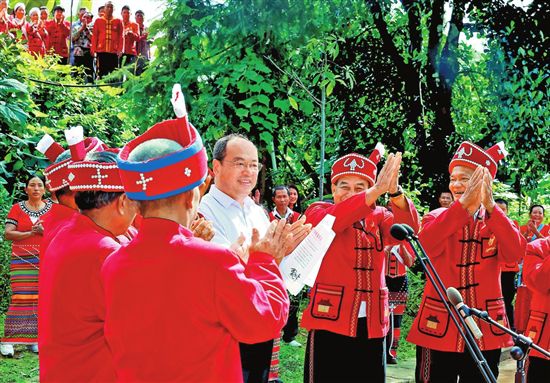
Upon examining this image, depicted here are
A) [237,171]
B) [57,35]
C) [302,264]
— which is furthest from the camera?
[57,35]

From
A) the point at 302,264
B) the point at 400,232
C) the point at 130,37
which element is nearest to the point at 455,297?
the point at 400,232

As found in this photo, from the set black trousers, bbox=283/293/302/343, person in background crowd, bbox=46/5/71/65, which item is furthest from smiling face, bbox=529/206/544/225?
person in background crowd, bbox=46/5/71/65

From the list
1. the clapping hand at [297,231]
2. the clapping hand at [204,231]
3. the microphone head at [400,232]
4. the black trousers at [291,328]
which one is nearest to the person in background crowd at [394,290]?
the black trousers at [291,328]

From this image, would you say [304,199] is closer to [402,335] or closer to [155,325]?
[402,335]

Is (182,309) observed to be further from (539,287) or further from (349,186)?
(539,287)

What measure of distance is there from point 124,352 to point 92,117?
10.3 m

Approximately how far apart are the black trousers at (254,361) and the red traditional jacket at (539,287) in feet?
6.33

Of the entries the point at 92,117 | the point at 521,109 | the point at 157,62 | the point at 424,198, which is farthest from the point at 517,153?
the point at 92,117

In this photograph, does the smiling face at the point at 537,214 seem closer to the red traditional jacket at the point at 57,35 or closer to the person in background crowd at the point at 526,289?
the person in background crowd at the point at 526,289

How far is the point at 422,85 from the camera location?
10672mm

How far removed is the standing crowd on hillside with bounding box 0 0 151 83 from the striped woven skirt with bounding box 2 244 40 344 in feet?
22.0

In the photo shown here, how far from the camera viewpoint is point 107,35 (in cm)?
1448

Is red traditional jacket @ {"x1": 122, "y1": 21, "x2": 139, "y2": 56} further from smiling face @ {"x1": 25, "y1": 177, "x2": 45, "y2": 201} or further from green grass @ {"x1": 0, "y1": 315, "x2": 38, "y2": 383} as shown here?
green grass @ {"x1": 0, "y1": 315, "x2": 38, "y2": 383}

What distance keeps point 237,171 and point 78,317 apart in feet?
5.22
